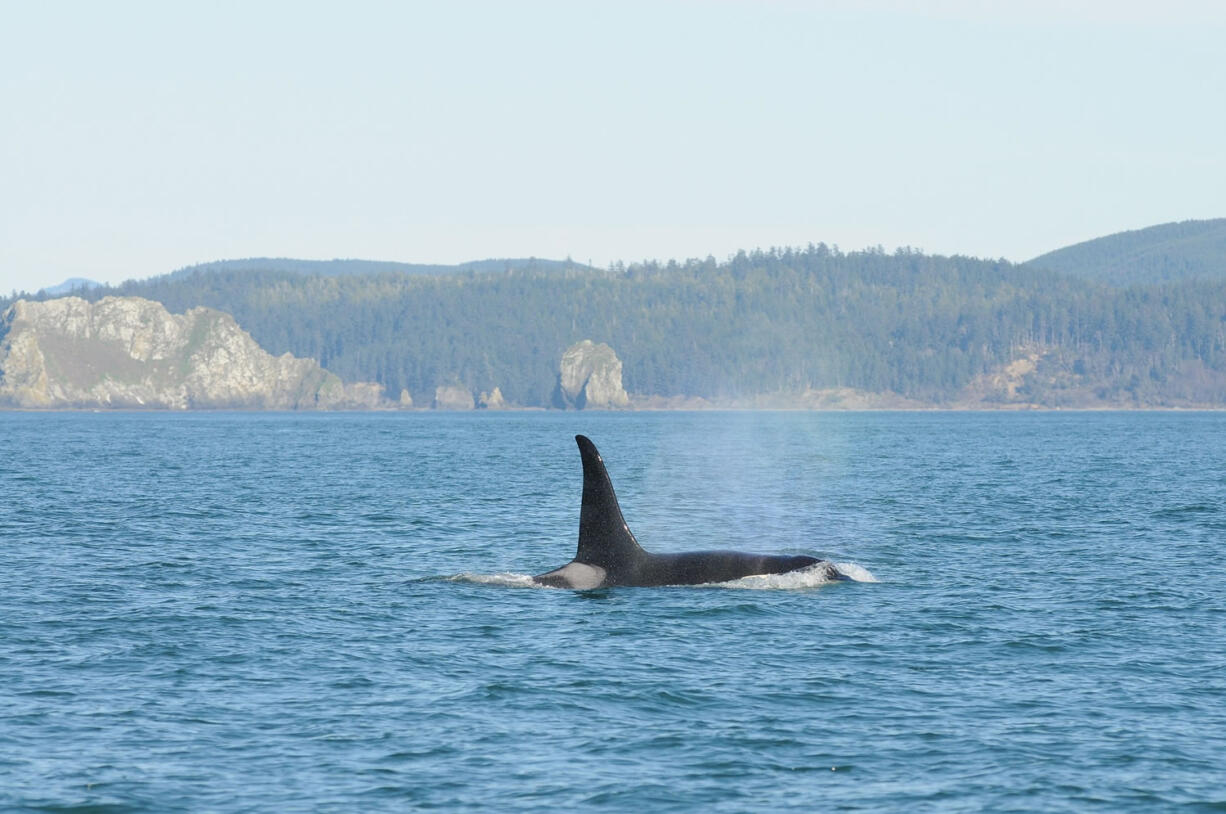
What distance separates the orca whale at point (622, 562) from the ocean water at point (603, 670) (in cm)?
56

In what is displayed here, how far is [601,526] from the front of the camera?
32.4 meters

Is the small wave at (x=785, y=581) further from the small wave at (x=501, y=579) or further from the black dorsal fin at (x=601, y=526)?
the small wave at (x=501, y=579)

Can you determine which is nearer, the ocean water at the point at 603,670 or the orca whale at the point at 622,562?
the ocean water at the point at 603,670

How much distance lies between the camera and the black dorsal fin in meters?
32.0

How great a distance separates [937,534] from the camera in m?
49.2

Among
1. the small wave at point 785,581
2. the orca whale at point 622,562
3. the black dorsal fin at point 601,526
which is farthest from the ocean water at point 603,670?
the black dorsal fin at point 601,526

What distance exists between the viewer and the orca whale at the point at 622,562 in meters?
32.2

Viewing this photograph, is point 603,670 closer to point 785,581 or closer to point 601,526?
point 601,526

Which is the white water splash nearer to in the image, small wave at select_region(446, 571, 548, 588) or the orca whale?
small wave at select_region(446, 571, 548, 588)

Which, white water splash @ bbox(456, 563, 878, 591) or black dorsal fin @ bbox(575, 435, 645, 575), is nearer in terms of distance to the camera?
black dorsal fin @ bbox(575, 435, 645, 575)

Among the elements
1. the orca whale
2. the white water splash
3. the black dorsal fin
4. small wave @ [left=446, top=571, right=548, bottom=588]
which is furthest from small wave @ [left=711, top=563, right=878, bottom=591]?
small wave @ [left=446, top=571, right=548, bottom=588]

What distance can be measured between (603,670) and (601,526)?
313 inches

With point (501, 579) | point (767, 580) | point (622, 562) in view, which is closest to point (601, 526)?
point (622, 562)

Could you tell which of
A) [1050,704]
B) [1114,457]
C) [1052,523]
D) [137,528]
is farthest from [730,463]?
[1050,704]
